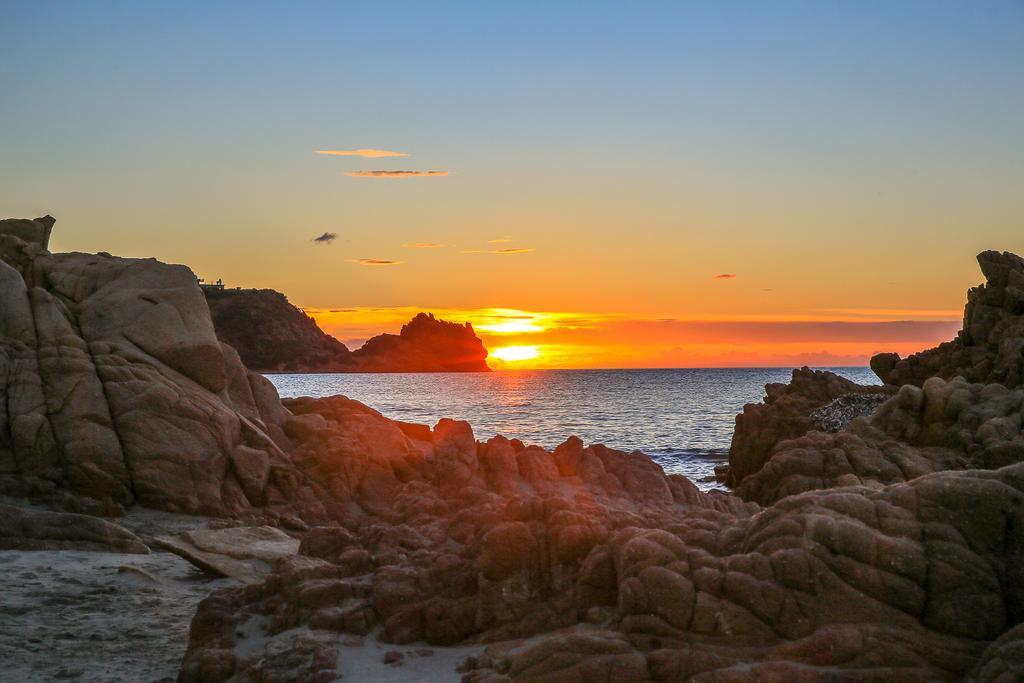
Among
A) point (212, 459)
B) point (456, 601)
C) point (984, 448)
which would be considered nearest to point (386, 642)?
point (456, 601)

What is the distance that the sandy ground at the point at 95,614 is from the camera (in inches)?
505

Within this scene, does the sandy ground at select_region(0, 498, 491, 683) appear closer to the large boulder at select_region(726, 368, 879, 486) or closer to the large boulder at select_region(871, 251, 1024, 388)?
the large boulder at select_region(726, 368, 879, 486)

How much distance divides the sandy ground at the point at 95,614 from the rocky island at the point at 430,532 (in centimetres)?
7

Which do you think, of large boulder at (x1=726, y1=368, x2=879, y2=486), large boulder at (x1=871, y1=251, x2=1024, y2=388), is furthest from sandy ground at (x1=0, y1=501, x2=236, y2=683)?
large boulder at (x1=871, y1=251, x2=1024, y2=388)

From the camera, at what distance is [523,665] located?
10117mm

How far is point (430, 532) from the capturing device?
15320 mm

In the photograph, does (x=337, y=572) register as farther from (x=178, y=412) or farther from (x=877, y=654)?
(x=178, y=412)

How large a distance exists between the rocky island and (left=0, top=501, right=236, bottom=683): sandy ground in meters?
0.07

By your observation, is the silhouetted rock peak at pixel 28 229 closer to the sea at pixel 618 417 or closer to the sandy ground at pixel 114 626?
the sandy ground at pixel 114 626

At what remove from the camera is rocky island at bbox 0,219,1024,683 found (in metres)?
9.73

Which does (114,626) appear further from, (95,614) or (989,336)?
(989,336)

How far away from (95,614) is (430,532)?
5688 mm

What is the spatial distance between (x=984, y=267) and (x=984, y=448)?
22757 millimetres

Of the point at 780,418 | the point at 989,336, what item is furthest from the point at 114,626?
the point at 989,336
